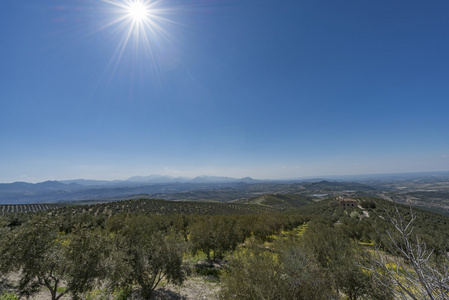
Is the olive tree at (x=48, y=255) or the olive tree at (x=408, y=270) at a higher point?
the olive tree at (x=408, y=270)

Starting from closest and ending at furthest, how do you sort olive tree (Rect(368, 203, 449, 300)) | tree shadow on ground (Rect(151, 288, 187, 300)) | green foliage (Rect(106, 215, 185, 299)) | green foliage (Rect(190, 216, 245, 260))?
olive tree (Rect(368, 203, 449, 300)), green foliage (Rect(106, 215, 185, 299)), tree shadow on ground (Rect(151, 288, 187, 300)), green foliage (Rect(190, 216, 245, 260))

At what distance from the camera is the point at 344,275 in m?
13.6

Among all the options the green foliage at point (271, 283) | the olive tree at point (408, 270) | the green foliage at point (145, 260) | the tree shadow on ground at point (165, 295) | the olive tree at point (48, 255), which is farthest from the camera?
the tree shadow on ground at point (165, 295)

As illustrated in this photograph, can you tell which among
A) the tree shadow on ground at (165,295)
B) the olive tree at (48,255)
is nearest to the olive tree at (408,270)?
the olive tree at (48,255)

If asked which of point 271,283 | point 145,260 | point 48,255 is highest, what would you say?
point 48,255

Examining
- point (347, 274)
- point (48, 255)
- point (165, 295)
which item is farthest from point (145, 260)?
point (347, 274)

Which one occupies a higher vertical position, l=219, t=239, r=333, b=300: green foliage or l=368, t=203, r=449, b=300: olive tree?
l=368, t=203, r=449, b=300: olive tree

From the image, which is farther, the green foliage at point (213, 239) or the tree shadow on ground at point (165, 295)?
the green foliage at point (213, 239)

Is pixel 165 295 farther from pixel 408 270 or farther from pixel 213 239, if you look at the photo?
pixel 408 270

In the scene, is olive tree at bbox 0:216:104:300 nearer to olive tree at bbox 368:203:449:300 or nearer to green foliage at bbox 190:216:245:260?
olive tree at bbox 368:203:449:300

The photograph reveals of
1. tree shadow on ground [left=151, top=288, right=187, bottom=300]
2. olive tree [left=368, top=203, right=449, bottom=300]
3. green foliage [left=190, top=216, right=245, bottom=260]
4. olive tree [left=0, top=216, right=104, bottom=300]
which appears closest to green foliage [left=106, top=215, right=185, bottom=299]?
tree shadow on ground [left=151, top=288, right=187, bottom=300]

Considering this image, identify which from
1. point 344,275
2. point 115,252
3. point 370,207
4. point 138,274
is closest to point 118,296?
point 138,274

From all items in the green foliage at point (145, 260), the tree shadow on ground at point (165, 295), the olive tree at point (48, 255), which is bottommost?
the tree shadow on ground at point (165, 295)

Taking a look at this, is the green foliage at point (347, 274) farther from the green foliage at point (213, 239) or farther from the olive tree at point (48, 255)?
the olive tree at point (48, 255)
